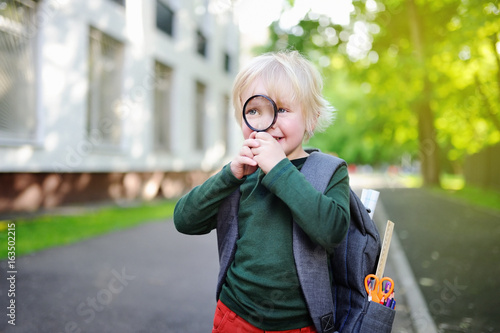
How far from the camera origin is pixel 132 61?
12297 mm

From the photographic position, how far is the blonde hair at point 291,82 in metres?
1.67

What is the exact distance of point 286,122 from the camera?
1.65 metres

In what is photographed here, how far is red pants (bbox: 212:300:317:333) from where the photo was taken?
1656mm

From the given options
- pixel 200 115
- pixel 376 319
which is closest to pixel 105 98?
pixel 200 115

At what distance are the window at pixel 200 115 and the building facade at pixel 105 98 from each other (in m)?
0.04

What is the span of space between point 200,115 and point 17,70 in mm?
9270

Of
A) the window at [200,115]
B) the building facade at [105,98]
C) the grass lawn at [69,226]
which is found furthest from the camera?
the window at [200,115]

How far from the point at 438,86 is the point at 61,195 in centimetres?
1308

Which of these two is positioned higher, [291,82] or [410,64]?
[410,64]

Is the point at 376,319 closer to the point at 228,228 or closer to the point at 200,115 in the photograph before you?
the point at 228,228

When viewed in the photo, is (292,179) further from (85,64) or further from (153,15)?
(153,15)

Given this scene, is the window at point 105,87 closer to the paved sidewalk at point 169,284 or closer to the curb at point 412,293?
the paved sidewalk at point 169,284

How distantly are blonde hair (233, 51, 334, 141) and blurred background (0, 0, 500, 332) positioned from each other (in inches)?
27.7

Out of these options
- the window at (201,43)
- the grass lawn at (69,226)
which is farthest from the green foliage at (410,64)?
the grass lawn at (69,226)
